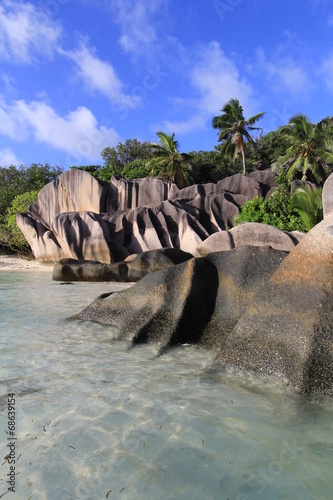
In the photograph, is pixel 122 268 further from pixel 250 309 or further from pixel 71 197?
pixel 71 197

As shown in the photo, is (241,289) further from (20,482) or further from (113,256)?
(113,256)

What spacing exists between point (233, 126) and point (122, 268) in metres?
21.7

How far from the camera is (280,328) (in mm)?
3148

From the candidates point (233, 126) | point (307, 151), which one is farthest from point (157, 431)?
point (233, 126)

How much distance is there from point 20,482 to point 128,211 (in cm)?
1960

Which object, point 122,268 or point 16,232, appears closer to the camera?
point 122,268

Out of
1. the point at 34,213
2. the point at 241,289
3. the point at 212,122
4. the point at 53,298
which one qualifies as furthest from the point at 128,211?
the point at 241,289

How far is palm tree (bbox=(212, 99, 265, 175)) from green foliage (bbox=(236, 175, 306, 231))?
11125 mm

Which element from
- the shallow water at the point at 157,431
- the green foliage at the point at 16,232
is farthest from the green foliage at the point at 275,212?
the shallow water at the point at 157,431

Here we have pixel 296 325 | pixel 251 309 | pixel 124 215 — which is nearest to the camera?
pixel 296 325

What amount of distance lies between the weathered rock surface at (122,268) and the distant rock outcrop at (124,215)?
4.31 metres

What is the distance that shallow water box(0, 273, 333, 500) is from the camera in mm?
1856

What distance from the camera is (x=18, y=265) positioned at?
22.4 metres

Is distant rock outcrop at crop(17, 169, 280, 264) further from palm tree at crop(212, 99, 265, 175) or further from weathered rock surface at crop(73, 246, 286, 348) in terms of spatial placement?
weathered rock surface at crop(73, 246, 286, 348)
